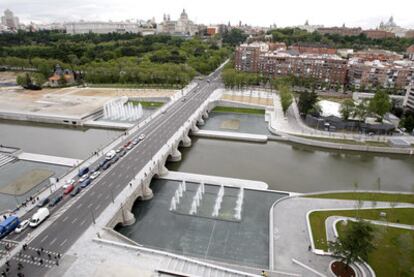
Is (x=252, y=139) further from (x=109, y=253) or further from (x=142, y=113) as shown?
(x=109, y=253)

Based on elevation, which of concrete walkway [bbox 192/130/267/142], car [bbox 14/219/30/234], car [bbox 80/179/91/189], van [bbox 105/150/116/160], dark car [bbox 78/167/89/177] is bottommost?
car [bbox 14/219/30/234]

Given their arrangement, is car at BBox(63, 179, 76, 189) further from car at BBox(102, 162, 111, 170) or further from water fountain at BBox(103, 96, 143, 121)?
water fountain at BBox(103, 96, 143, 121)

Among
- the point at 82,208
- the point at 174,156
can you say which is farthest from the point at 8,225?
the point at 174,156

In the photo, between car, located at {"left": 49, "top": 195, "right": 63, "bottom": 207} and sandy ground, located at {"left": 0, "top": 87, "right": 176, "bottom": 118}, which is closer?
car, located at {"left": 49, "top": 195, "right": 63, "bottom": 207}

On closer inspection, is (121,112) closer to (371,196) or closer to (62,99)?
(62,99)

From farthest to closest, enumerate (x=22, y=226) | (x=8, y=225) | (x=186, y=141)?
(x=186, y=141) < (x=22, y=226) < (x=8, y=225)

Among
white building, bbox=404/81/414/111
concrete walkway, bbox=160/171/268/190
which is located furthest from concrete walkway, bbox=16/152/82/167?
white building, bbox=404/81/414/111
